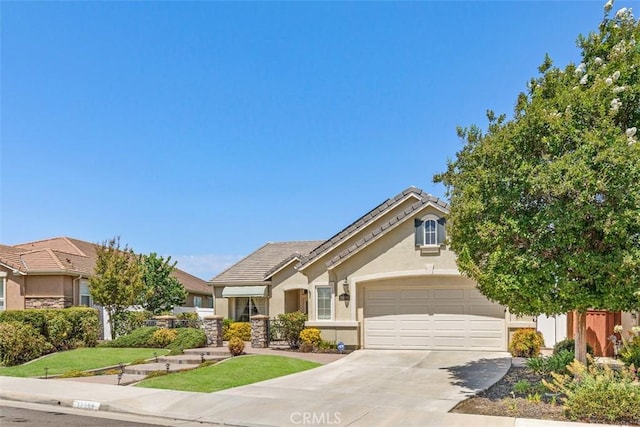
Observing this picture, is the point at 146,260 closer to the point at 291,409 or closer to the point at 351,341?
the point at 351,341

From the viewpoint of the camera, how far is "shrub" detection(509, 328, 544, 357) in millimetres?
16453

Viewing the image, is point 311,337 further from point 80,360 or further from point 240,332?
point 80,360

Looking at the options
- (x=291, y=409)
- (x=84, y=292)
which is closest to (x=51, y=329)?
(x=84, y=292)

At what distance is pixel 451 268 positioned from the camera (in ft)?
59.3

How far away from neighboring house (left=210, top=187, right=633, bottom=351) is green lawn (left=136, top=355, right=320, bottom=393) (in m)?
3.64

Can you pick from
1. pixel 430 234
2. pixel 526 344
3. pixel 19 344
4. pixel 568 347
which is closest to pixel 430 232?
pixel 430 234

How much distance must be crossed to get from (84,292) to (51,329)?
5.45m

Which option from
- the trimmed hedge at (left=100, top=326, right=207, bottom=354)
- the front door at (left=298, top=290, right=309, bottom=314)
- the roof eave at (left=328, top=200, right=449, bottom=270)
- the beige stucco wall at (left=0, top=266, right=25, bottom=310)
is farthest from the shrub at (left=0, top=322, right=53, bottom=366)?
the front door at (left=298, top=290, right=309, bottom=314)

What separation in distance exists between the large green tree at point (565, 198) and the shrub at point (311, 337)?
862 centimetres

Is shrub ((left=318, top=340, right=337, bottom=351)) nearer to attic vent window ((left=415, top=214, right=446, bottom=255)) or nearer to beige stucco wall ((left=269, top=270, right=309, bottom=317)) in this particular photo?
attic vent window ((left=415, top=214, right=446, bottom=255))

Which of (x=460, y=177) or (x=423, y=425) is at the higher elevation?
(x=460, y=177)

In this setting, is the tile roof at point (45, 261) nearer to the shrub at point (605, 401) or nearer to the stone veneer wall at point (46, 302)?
the stone veneer wall at point (46, 302)

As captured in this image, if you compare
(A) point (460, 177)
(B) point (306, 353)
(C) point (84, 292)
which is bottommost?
(B) point (306, 353)

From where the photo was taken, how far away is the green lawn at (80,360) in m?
15.4
